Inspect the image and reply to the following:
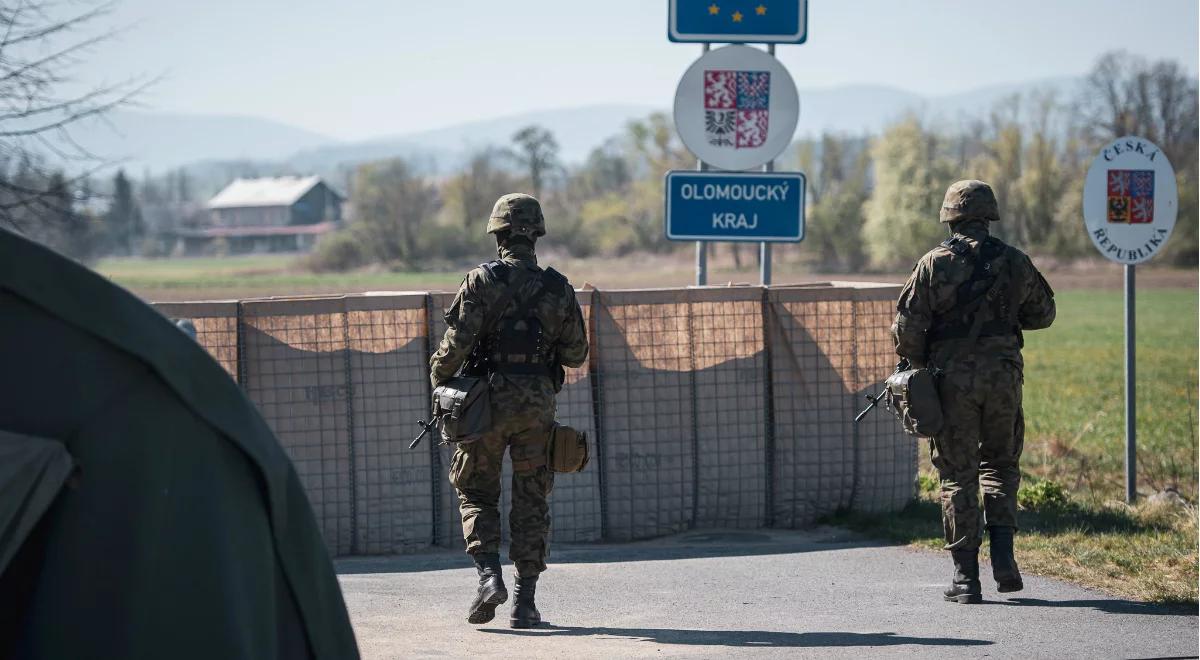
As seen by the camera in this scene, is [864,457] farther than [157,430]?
Yes

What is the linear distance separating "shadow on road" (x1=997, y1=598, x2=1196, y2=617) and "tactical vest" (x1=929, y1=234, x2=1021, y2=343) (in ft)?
4.34

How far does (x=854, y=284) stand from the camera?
379 inches

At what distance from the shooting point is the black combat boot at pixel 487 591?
672 cm

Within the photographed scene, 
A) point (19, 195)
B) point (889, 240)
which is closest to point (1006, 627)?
point (19, 195)

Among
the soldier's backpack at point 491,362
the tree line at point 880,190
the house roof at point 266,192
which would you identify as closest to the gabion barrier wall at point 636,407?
the soldier's backpack at point 491,362

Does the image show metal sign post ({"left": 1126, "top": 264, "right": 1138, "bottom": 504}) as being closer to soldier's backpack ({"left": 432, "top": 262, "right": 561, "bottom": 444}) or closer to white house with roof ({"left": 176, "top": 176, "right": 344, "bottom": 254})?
soldier's backpack ({"left": 432, "top": 262, "right": 561, "bottom": 444})

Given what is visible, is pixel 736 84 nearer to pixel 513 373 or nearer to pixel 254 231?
pixel 513 373

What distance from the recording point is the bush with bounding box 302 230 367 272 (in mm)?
99625

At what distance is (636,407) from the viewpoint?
29.7ft

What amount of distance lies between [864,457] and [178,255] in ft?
505

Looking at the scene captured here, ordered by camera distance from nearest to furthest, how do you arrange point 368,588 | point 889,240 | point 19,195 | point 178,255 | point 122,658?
point 122,658 < point 368,588 < point 19,195 < point 889,240 < point 178,255

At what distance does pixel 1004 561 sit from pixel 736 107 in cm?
414

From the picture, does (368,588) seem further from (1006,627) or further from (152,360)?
(152,360)

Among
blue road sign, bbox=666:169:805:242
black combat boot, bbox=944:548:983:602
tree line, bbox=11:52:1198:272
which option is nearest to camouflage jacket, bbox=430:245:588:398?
black combat boot, bbox=944:548:983:602
